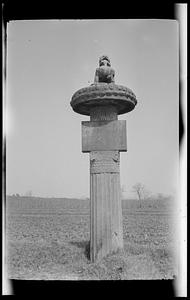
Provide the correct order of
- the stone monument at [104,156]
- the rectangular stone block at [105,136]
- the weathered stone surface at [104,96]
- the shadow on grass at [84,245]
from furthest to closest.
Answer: the shadow on grass at [84,245] → the rectangular stone block at [105,136] → the stone monument at [104,156] → the weathered stone surface at [104,96]

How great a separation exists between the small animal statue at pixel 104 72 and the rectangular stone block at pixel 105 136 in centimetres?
76

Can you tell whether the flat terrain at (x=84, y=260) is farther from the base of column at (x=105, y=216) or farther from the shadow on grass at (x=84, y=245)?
the base of column at (x=105, y=216)

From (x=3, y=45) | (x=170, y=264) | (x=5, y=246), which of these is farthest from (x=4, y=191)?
(x=170, y=264)

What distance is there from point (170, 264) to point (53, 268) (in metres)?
2.02

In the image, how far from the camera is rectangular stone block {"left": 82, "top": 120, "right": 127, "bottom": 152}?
5.81m

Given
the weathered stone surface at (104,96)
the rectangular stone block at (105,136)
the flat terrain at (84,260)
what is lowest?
the flat terrain at (84,260)

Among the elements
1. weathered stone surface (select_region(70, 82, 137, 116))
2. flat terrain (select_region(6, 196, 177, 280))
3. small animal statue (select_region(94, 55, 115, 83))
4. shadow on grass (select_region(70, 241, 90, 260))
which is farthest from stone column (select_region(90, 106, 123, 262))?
small animal statue (select_region(94, 55, 115, 83))

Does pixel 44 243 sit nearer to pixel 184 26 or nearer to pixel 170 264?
pixel 170 264

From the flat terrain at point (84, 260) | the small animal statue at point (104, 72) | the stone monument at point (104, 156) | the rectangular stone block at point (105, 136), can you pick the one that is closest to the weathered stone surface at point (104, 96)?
the stone monument at point (104, 156)

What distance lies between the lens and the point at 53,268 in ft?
18.4

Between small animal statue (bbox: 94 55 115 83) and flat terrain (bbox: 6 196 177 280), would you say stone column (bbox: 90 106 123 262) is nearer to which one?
flat terrain (bbox: 6 196 177 280)

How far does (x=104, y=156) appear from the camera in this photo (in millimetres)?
5781

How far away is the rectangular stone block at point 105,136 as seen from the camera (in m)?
5.81

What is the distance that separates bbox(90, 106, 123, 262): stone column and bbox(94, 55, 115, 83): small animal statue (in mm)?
1280
